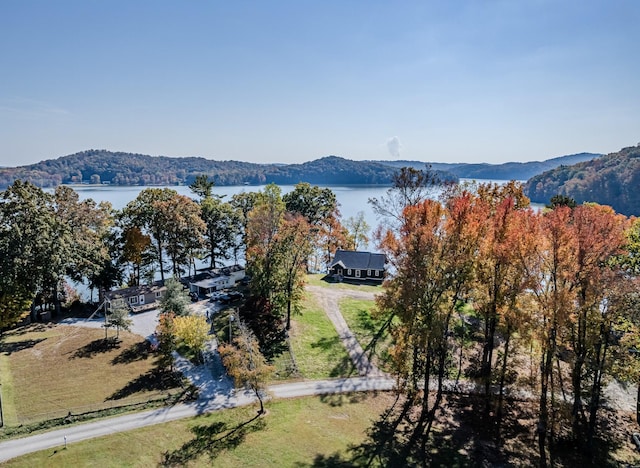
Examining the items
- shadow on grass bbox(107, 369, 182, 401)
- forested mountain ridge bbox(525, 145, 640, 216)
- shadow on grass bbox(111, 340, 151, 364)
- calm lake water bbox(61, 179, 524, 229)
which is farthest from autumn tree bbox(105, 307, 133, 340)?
forested mountain ridge bbox(525, 145, 640, 216)

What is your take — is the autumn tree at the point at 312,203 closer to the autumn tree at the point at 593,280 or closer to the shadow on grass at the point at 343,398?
the shadow on grass at the point at 343,398

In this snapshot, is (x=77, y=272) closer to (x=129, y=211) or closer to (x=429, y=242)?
(x=129, y=211)

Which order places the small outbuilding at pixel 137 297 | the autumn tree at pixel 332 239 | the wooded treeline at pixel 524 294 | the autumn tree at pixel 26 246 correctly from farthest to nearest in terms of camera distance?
1. the autumn tree at pixel 332 239
2. the small outbuilding at pixel 137 297
3. the autumn tree at pixel 26 246
4. the wooded treeline at pixel 524 294

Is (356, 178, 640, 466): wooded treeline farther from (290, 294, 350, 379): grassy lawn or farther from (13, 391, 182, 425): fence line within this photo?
(13, 391, 182, 425): fence line

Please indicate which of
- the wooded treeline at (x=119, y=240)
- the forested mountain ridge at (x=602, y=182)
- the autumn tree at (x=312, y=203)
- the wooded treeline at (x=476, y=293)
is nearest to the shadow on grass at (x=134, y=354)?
the wooded treeline at (x=476, y=293)

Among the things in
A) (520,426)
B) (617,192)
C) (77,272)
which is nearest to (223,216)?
(77,272)
